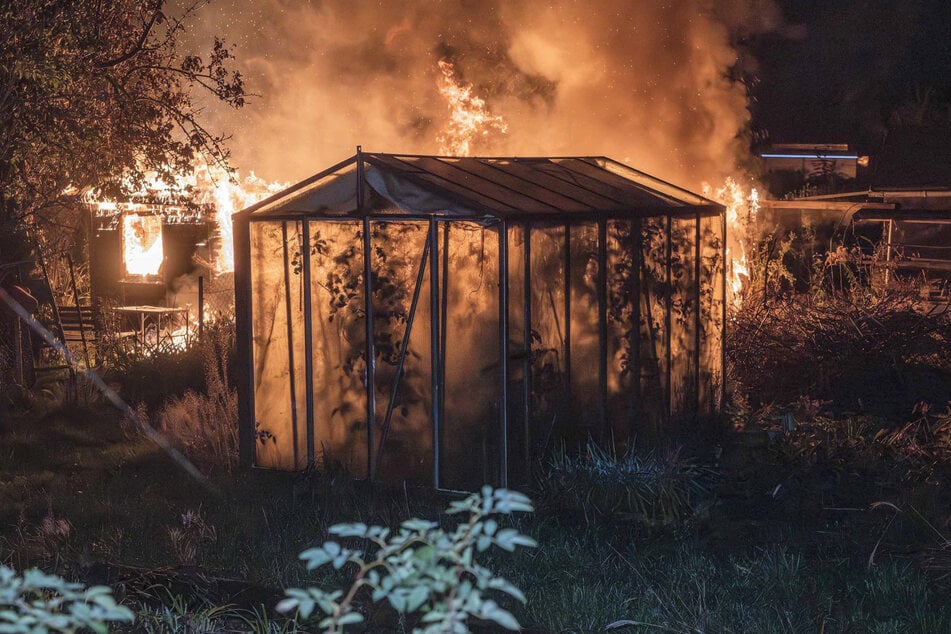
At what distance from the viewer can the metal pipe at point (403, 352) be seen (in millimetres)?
8523

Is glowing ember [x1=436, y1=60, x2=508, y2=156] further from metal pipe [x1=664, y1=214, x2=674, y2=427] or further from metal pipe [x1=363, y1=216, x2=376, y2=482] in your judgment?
metal pipe [x1=363, y1=216, x2=376, y2=482]

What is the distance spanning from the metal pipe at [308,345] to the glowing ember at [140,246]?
1114cm

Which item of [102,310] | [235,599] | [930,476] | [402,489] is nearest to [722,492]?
[930,476]

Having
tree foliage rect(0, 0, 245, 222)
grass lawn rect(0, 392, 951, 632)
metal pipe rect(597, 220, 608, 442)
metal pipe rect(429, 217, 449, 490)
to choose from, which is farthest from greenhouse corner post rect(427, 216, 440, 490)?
tree foliage rect(0, 0, 245, 222)

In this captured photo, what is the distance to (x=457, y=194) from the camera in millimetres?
8258

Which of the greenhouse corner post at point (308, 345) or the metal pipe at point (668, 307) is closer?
the greenhouse corner post at point (308, 345)

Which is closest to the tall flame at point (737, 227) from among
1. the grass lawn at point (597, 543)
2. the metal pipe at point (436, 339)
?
the grass lawn at point (597, 543)

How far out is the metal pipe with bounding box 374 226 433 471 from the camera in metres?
8.52

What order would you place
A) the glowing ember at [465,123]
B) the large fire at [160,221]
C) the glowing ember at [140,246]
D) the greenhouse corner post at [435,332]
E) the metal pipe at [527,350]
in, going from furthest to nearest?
the glowing ember at [140,246] → the large fire at [160,221] → the glowing ember at [465,123] → the greenhouse corner post at [435,332] → the metal pipe at [527,350]

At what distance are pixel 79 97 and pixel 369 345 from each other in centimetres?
344

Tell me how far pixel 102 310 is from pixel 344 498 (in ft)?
28.9

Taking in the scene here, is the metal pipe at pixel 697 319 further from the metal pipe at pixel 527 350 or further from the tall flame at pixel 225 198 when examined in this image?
the tall flame at pixel 225 198

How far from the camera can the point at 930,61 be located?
92.6ft

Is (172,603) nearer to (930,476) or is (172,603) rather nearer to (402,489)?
(402,489)
